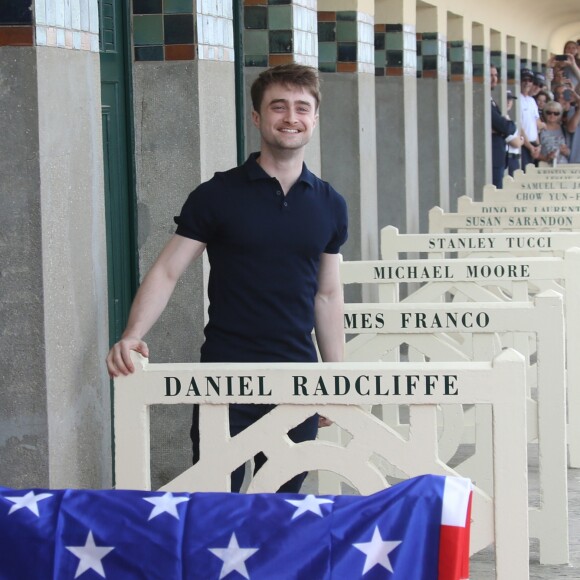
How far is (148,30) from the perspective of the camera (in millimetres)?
6707

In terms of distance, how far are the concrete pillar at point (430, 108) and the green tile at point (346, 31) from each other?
4.02m

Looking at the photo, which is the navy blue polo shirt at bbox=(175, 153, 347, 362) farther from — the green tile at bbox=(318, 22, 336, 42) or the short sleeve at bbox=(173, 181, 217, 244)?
the green tile at bbox=(318, 22, 336, 42)

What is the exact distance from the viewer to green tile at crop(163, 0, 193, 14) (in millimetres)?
6633

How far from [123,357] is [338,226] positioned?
0.80 meters

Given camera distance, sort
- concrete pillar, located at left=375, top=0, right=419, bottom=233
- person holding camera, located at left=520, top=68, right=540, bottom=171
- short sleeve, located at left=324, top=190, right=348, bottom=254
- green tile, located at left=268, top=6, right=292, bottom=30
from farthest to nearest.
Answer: person holding camera, located at left=520, top=68, right=540, bottom=171, concrete pillar, located at left=375, top=0, right=419, bottom=233, green tile, located at left=268, top=6, right=292, bottom=30, short sleeve, located at left=324, top=190, right=348, bottom=254

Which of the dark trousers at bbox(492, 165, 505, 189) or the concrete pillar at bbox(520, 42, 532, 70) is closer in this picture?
the dark trousers at bbox(492, 165, 505, 189)

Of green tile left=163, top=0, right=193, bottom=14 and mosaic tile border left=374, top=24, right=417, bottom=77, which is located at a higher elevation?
mosaic tile border left=374, top=24, right=417, bottom=77

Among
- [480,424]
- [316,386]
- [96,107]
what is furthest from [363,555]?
[480,424]

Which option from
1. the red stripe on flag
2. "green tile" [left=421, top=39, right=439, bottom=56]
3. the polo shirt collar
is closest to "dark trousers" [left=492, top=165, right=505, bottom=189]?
"green tile" [left=421, top=39, right=439, bottom=56]

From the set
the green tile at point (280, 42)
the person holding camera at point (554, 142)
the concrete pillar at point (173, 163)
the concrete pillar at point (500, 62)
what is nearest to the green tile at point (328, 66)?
the green tile at point (280, 42)

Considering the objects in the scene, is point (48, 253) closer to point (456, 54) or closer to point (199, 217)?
point (199, 217)

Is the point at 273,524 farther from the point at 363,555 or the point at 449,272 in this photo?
the point at 449,272

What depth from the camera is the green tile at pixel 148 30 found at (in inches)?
263

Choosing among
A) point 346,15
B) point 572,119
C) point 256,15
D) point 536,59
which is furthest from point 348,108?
point 536,59
